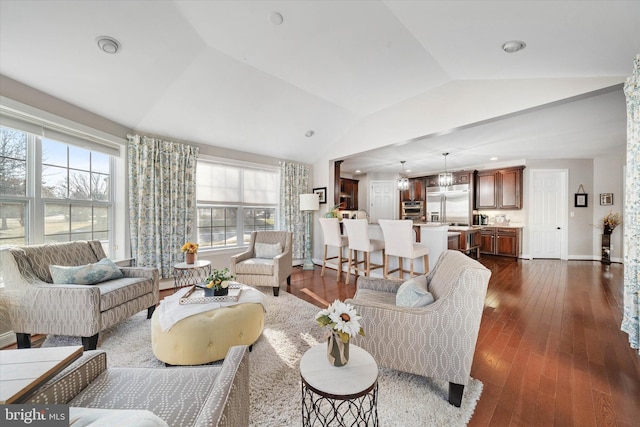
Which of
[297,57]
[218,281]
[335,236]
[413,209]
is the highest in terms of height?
[297,57]

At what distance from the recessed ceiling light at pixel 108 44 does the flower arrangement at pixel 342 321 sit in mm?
2909

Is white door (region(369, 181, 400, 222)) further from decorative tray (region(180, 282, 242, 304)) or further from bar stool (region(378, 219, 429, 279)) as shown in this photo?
decorative tray (region(180, 282, 242, 304))

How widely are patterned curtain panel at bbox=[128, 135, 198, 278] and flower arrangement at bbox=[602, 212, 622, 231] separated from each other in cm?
868

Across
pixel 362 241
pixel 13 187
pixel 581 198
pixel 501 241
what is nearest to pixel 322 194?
pixel 362 241

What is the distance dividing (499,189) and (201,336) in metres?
7.49

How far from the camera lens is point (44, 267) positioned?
2273 millimetres

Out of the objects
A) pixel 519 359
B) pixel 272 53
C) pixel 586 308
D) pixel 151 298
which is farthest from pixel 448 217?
pixel 151 298

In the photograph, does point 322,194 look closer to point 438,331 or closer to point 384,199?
point 384,199

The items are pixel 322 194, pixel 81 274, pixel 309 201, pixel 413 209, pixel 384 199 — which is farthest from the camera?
pixel 384 199

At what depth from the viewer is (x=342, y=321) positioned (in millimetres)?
1178

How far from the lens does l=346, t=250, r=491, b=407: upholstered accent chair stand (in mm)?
1454

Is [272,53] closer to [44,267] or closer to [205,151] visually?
[205,151]

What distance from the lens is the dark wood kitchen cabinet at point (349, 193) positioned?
7.65 m

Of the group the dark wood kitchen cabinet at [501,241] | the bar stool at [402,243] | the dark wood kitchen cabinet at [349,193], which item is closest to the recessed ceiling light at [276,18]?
the bar stool at [402,243]
